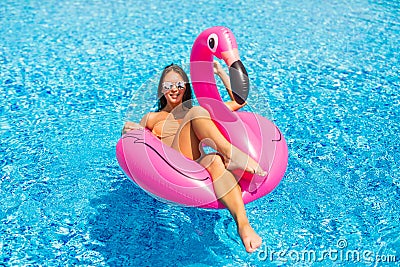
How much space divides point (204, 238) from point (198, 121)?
78 centimetres

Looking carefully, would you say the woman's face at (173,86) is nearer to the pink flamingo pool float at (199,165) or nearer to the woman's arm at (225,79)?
the pink flamingo pool float at (199,165)

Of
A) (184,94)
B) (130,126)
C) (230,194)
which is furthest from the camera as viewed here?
(184,94)

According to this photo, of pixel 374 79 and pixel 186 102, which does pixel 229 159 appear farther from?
pixel 374 79

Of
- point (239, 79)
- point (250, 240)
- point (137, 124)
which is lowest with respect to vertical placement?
point (250, 240)

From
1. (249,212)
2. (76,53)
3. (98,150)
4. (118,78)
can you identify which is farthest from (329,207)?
(76,53)

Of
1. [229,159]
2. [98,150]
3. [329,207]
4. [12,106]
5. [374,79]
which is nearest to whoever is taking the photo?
[229,159]

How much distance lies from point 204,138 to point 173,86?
0.48 m

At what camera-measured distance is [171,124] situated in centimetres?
351

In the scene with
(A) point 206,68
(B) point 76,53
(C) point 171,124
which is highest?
(A) point 206,68

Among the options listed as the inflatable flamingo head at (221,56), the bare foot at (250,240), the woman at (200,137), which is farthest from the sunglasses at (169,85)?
the bare foot at (250,240)

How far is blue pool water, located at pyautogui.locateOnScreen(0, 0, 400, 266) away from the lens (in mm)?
3428

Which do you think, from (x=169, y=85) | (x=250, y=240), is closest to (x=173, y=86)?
(x=169, y=85)

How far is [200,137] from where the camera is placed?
320 centimetres

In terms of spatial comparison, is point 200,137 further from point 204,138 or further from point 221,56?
point 221,56
